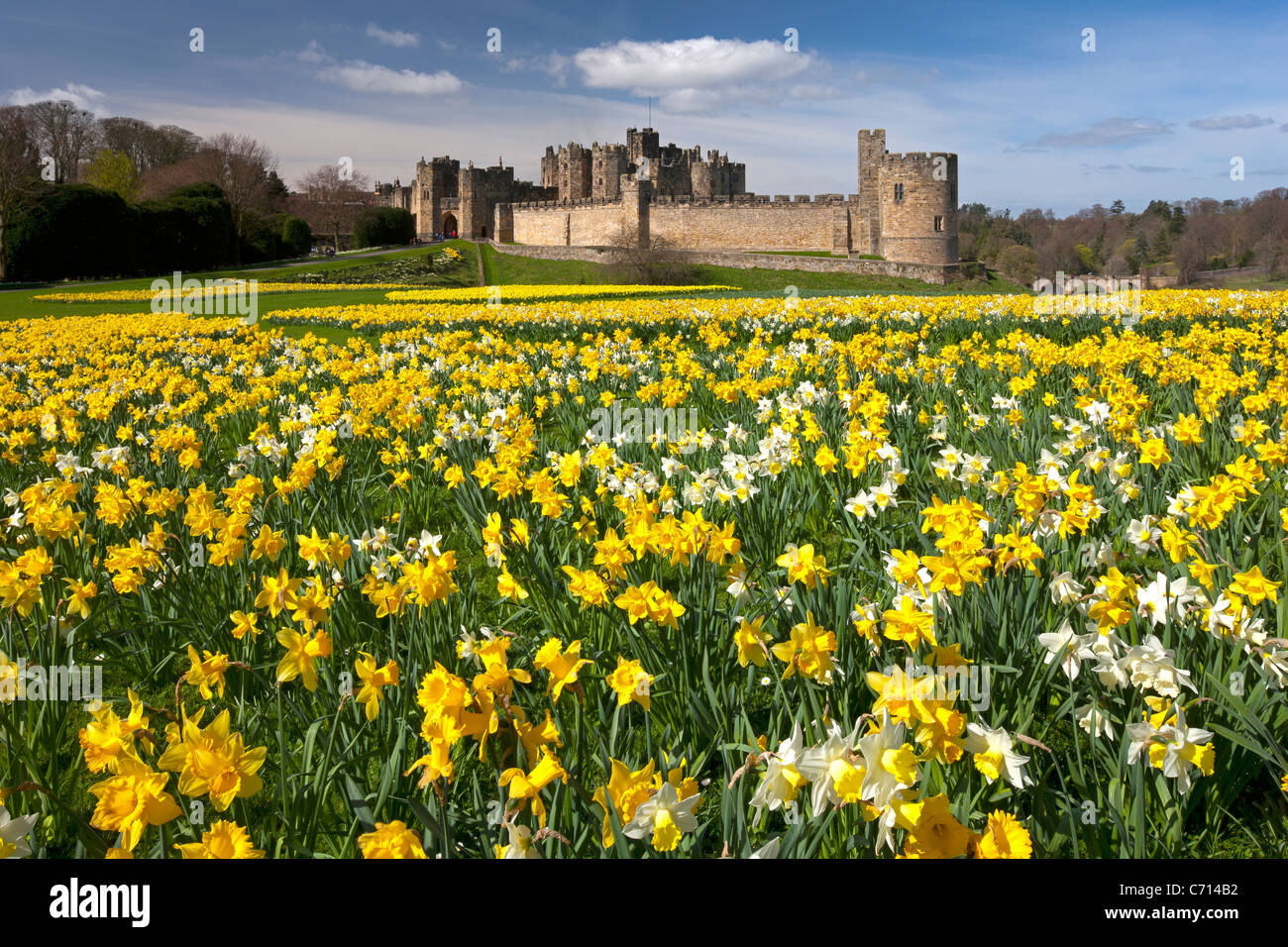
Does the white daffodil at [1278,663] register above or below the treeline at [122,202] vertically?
below

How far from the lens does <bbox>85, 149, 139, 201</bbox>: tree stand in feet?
167

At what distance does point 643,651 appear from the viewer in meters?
2.13

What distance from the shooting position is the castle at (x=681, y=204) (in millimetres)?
53094

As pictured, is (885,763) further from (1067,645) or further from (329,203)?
(329,203)

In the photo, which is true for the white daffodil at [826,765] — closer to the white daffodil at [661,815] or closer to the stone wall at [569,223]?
the white daffodil at [661,815]

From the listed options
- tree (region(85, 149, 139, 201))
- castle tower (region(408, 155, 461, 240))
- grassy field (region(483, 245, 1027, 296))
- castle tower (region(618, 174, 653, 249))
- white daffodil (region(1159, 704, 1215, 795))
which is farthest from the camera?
castle tower (region(408, 155, 461, 240))

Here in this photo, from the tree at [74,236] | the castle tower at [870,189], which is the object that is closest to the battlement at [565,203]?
the castle tower at [870,189]

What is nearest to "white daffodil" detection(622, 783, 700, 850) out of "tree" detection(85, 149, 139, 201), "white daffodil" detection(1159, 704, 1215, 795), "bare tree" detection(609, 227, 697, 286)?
"white daffodil" detection(1159, 704, 1215, 795)

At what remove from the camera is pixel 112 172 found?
51.2m

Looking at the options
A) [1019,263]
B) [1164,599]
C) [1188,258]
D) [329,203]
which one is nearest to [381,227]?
[329,203]

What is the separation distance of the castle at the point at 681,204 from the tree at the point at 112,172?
27.6 metres

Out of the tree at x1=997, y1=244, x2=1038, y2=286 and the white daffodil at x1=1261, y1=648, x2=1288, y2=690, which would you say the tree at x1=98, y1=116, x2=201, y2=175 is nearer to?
the tree at x1=997, y1=244, x2=1038, y2=286

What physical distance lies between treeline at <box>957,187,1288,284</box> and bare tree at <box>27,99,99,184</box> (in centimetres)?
5922

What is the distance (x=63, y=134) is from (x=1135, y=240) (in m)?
80.9
